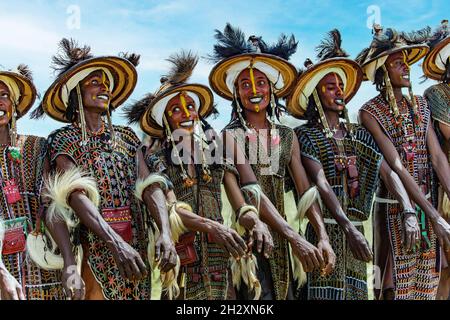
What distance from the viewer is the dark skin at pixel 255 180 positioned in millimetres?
6020

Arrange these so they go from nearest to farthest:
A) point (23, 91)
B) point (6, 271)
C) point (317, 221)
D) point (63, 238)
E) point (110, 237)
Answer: point (6, 271) → point (110, 237) → point (63, 238) → point (23, 91) → point (317, 221)

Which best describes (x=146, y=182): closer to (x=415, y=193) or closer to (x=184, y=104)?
(x=184, y=104)

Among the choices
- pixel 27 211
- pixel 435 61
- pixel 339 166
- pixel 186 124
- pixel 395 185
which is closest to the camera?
pixel 27 211

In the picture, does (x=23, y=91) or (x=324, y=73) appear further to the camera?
(x=324, y=73)

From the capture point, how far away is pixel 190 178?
19.8ft

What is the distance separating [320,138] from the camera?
6617 mm

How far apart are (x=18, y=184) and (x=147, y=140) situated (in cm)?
99

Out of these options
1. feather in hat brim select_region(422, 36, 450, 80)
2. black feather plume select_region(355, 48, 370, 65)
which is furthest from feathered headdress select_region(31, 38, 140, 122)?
feather in hat brim select_region(422, 36, 450, 80)

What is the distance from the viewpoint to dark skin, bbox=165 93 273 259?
5.76 metres

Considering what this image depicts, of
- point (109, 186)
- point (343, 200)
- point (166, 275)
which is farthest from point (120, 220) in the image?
point (343, 200)

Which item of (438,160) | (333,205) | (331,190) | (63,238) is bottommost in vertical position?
(63,238)

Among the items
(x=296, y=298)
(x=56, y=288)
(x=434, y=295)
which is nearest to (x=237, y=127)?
(x=296, y=298)

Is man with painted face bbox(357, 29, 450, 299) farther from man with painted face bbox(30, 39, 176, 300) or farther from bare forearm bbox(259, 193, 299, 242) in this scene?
man with painted face bbox(30, 39, 176, 300)

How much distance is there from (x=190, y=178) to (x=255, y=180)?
0.49 meters
